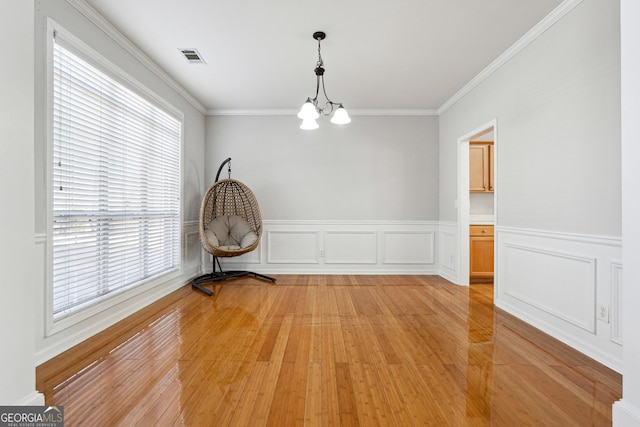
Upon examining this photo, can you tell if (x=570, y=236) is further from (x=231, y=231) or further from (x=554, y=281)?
(x=231, y=231)

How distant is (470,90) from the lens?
3.82 m

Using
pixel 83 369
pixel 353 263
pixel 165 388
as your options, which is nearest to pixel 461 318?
pixel 353 263

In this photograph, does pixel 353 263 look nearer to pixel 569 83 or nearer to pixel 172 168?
pixel 172 168

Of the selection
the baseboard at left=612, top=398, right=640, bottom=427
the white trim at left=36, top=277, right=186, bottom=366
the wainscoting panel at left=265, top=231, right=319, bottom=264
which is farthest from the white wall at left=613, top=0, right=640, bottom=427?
the wainscoting panel at left=265, top=231, right=319, bottom=264

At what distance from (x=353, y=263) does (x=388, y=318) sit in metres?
1.99

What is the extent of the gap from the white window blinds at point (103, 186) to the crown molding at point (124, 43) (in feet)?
1.22

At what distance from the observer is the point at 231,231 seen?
448 cm

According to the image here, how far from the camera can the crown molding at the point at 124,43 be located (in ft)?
7.64

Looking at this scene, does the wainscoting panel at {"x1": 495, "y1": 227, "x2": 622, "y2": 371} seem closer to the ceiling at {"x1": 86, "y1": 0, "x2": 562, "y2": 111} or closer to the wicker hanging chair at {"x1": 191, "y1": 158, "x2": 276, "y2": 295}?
the ceiling at {"x1": 86, "y1": 0, "x2": 562, "y2": 111}

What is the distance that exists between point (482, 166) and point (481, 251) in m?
1.34

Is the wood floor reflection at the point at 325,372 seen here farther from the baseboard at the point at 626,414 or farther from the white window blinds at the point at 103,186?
the white window blinds at the point at 103,186

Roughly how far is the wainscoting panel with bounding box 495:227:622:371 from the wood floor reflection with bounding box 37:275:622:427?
0.43 ft

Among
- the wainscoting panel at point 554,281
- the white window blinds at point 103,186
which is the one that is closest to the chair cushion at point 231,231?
the white window blinds at point 103,186

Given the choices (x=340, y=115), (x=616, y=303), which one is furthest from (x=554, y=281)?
(x=340, y=115)
